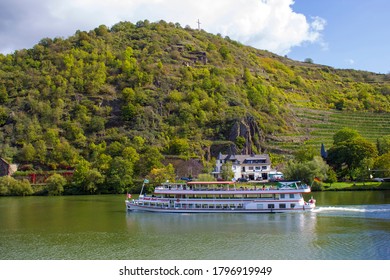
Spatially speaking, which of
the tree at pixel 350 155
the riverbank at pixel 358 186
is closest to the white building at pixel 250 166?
the tree at pixel 350 155

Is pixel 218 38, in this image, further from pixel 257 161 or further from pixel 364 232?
pixel 364 232

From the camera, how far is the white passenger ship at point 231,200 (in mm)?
57469

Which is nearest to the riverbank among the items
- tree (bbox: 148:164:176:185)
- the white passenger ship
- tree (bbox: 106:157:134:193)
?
the white passenger ship

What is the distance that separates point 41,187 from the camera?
95375mm

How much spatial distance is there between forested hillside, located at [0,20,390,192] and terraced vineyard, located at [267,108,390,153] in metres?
3.14

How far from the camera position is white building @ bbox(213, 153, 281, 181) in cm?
10288

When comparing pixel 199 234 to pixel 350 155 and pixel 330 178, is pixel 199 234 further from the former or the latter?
pixel 350 155

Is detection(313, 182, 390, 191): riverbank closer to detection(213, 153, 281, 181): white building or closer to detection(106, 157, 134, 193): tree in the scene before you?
detection(213, 153, 281, 181): white building

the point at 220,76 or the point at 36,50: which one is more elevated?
the point at 36,50

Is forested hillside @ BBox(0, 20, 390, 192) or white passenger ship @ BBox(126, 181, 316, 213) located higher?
forested hillside @ BBox(0, 20, 390, 192)

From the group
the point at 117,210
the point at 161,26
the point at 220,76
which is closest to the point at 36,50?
the point at 161,26

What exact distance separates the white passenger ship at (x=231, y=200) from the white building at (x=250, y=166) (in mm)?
41813

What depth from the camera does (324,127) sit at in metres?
135

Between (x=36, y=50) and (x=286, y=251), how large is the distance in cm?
13387
